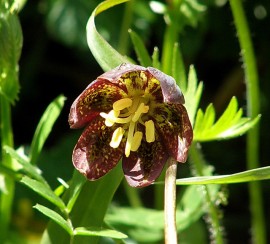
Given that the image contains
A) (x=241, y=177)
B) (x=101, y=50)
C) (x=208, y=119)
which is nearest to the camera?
(x=241, y=177)

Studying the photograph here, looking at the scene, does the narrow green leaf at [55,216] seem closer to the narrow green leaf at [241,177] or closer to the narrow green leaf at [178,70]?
the narrow green leaf at [241,177]

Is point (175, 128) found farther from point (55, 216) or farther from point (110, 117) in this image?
point (55, 216)

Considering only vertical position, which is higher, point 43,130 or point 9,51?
point 9,51

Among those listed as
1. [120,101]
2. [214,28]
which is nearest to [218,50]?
[214,28]

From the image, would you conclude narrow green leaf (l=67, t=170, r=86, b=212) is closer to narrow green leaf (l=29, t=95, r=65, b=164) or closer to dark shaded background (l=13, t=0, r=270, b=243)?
narrow green leaf (l=29, t=95, r=65, b=164)

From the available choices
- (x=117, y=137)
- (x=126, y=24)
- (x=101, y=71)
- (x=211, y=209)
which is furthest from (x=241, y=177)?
(x=101, y=71)
